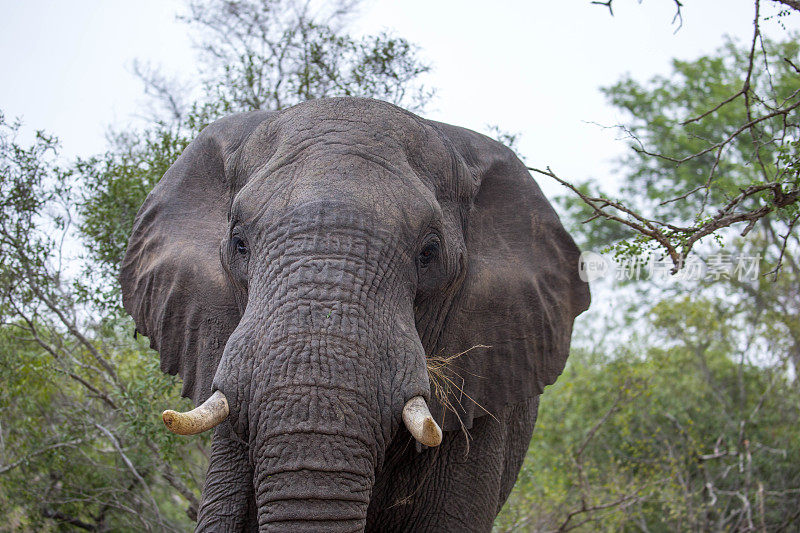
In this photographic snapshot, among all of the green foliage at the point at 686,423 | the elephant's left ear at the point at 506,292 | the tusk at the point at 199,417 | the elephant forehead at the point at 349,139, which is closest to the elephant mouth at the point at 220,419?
the tusk at the point at 199,417

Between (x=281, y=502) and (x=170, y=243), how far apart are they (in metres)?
1.69

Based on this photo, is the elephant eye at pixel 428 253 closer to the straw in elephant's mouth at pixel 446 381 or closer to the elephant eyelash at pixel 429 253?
the elephant eyelash at pixel 429 253

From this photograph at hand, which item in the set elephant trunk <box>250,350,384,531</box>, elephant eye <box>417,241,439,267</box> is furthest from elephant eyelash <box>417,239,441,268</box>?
elephant trunk <box>250,350,384,531</box>

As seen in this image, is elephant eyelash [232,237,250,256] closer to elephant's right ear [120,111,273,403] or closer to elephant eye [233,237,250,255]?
elephant eye [233,237,250,255]

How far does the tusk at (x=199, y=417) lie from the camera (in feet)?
9.40

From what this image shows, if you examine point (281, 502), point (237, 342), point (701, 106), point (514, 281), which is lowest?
point (281, 502)

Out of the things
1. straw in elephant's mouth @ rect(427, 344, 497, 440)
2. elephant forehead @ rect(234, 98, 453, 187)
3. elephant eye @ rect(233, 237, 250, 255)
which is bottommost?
straw in elephant's mouth @ rect(427, 344, 497, 440)

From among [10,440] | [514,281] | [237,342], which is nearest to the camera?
[237,342]

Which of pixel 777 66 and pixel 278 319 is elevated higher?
pixel 777 66

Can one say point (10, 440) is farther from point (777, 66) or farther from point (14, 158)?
point (777, 66)

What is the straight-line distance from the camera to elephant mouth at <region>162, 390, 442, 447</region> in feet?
9.44

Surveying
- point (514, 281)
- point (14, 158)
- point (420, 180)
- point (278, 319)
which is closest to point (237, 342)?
point (278, 319)

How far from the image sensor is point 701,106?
17453 millimetres

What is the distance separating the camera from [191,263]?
416cm
